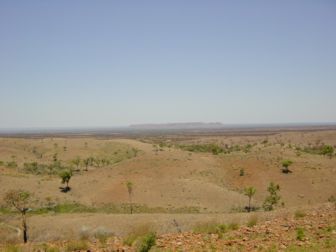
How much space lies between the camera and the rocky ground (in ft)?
40.4

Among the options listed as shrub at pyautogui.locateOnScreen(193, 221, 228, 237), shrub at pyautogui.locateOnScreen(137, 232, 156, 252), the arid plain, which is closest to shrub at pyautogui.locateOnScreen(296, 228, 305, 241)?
shrub at pyautogui.locateOnScreen(193, 221, 228, 237)

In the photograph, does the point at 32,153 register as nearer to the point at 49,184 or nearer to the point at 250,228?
the point at 49,184

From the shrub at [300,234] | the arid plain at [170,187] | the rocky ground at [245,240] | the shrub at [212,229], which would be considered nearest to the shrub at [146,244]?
the rocky ground at [245,240]

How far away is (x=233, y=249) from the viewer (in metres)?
12.3

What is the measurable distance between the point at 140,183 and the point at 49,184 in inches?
570

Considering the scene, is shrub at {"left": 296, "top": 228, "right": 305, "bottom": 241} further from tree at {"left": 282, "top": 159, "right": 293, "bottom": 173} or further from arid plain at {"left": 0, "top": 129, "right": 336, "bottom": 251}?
tree at {"left": 282, "top": 159, "right": 293, "bottom": 173}

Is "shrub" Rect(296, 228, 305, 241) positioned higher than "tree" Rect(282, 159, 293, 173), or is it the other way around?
"shrub" Rect(296, 228, 305, 241)

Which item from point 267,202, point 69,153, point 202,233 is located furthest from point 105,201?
point 69,153

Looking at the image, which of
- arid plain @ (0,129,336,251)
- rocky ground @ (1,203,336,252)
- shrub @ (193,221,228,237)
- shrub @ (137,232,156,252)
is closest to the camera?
rocky ground @ (1,203,336,252)

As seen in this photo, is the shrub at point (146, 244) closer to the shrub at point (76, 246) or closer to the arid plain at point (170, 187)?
the shrub at point (76, 246)

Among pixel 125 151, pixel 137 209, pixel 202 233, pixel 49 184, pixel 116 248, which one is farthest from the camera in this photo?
pixel 125 151

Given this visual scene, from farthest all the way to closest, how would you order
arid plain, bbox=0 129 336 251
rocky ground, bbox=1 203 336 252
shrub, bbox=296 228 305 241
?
arid plain, bbox=0 129 336 251
shrub, bbox=296 228 305 241
rocky ground, bbox=1 203 336 252

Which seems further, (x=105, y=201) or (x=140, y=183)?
(x=140, y=183)

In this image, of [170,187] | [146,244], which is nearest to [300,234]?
[146,244]
